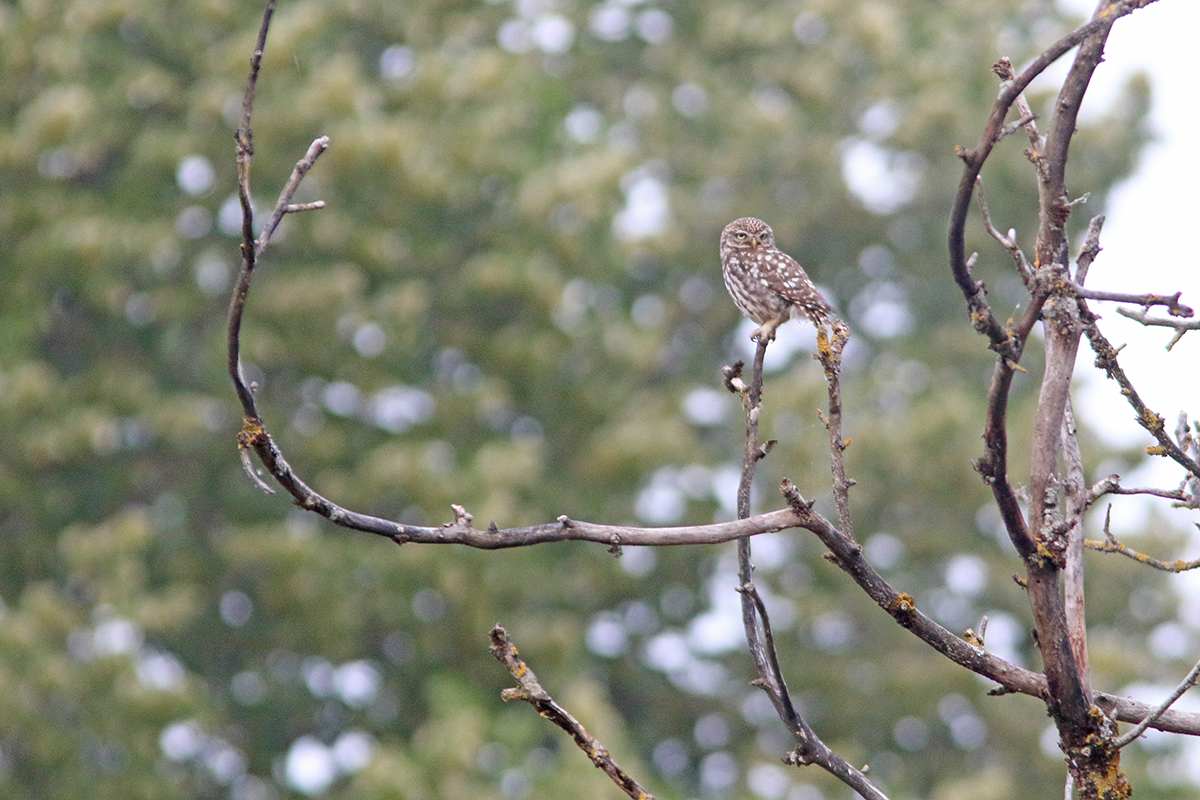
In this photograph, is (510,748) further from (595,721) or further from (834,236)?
(834,236)

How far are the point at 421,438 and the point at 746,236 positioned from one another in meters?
6.99

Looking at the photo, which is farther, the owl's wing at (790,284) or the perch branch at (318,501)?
the owl's wing at (790,284)

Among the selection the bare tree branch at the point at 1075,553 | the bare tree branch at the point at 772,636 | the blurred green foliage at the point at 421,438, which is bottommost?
the blurred green foliage at the point at 421,438

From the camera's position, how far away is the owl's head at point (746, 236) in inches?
251

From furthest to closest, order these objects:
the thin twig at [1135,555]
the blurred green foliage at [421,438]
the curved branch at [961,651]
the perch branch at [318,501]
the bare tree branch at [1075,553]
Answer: the blurred green foliage at [421,438] < the thin twig at [1135,555] < the bare tree branch at [1075,553] < the curved branch at [961,651] < the perch branch at [318,501]

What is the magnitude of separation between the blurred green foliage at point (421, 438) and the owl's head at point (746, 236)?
14.2 ft

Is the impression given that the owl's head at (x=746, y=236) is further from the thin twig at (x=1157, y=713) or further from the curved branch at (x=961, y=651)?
the thin twig at (x=1157, y=713)

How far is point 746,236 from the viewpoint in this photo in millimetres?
6504

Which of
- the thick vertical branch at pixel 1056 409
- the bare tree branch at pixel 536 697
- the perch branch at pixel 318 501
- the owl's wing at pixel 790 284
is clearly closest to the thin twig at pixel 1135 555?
the thick vertical branch at pixel 1056 409

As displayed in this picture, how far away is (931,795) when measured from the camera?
15031 millimetres

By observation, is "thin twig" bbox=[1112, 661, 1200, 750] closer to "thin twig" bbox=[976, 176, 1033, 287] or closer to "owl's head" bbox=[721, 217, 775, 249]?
"thin twig" bbox=[976, 176, 1033, 287]

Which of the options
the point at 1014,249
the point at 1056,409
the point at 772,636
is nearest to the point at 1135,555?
the point at 1056,409

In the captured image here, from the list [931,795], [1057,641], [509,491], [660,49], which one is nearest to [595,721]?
[509,491]

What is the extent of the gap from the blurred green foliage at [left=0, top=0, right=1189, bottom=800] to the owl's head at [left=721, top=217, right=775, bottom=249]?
4336 millimetres
